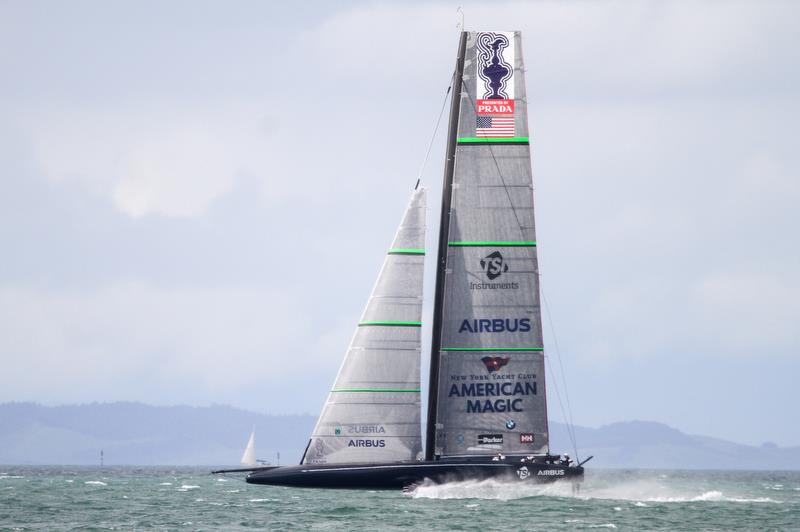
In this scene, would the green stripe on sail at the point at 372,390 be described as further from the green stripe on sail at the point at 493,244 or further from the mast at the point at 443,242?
the green stripe on sail at the point at 493,244

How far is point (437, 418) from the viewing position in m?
46.6

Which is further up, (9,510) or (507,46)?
(507,46)

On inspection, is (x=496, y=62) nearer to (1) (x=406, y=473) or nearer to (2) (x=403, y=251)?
(2) (x=403, y=251)

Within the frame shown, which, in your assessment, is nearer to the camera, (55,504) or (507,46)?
(507,46)

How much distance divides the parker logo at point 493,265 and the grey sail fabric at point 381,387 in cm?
238

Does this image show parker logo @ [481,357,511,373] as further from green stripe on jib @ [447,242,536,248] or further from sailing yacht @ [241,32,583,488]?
green stripe on jib @ [447,242,536,248]

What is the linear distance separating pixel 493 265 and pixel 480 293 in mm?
1072

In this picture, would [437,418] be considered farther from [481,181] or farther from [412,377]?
[481,181]

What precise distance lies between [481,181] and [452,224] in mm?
1788

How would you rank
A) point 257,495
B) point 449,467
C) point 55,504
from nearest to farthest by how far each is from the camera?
1. point 449,467
2. point 55,504
3. point 257,495

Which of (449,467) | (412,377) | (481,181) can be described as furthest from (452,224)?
(449,467)

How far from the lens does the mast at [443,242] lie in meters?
46.6

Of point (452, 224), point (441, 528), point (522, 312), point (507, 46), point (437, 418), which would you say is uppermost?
point (507, 46)

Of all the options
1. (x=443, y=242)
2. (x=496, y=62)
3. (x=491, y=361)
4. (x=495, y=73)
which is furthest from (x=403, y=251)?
(x=496, y=62)
